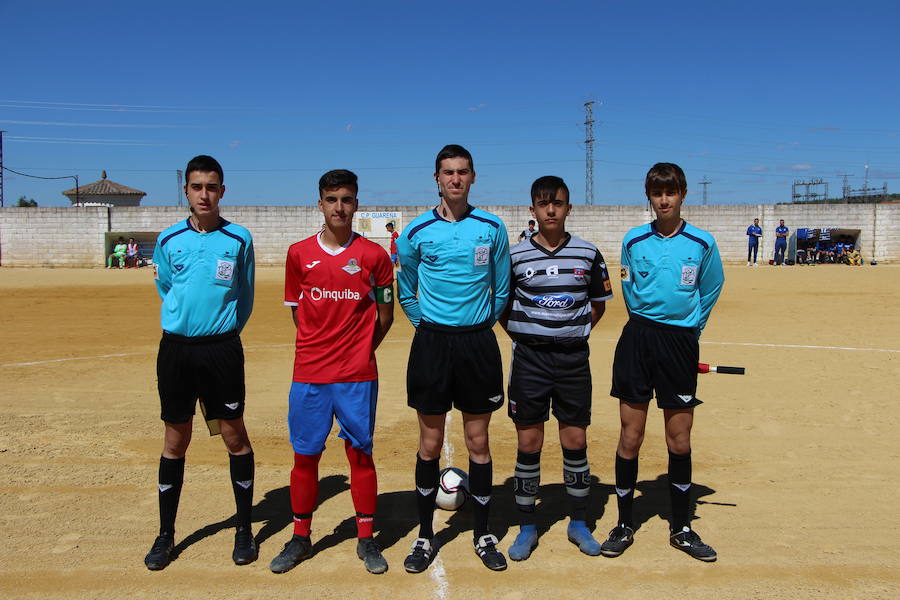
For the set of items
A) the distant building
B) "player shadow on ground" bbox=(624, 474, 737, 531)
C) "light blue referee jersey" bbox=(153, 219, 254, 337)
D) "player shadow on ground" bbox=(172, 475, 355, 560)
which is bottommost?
"player shadow on ground" bbox=(172, 475, 355, 560)

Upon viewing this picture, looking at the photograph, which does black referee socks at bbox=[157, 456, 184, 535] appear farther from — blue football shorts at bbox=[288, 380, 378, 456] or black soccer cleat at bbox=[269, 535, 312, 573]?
blue football shorts at bbox=[288, 380, 378, 456]

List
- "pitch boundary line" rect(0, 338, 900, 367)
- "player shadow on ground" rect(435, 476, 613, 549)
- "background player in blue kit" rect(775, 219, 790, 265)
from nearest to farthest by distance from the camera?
"player shadow on ground" rect(435, 476, 613, 549) → "pitch boundary line" rect(0, 338, 900, 367) → "background player in blue kit" rect(775, 219, 790, 265)

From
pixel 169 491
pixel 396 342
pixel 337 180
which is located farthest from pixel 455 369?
pixel 396 342

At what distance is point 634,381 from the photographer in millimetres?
4270

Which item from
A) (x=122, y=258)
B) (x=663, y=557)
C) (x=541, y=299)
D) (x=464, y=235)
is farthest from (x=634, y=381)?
(x=122, y=258)

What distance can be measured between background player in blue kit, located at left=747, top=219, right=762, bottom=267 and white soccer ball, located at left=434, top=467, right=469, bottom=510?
96.1 feet

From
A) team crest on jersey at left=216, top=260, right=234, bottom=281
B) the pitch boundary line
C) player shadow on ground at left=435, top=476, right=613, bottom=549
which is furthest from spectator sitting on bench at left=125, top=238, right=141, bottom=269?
team crest on jersey at left=216, top=260, right=234, bottom=281

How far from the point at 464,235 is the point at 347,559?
205 centimetres

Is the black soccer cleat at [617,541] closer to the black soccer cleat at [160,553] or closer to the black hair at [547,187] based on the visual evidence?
the black hair at [547,187]

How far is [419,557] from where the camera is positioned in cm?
402

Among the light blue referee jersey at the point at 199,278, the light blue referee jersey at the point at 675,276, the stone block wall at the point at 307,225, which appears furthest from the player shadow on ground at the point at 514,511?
the stone block wall at the point at 307,225

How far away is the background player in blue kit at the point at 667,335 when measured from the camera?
4195 millimetres

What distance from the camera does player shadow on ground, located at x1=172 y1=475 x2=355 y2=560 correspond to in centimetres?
440

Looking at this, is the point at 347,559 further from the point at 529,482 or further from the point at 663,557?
the point at 663,557
